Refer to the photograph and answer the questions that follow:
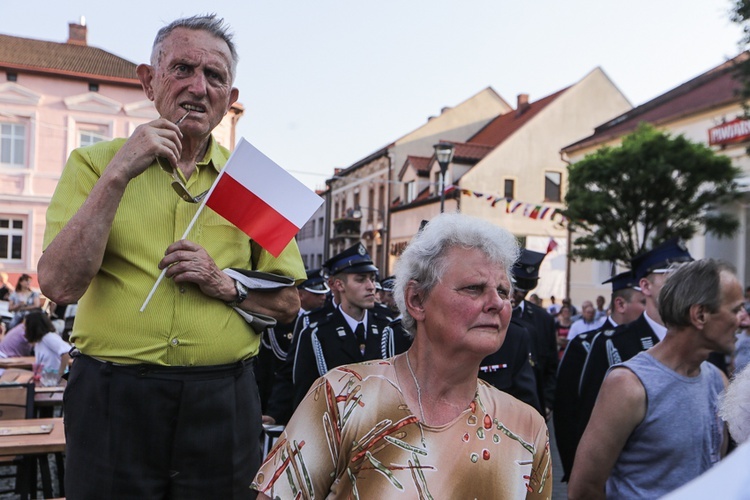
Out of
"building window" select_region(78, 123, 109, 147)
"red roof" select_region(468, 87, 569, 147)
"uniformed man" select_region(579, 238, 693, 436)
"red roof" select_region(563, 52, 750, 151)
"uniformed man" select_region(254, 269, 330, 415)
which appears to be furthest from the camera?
"red roof" select_region(468, 87, 569, 147)

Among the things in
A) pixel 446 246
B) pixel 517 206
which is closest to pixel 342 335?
pixel 446 246

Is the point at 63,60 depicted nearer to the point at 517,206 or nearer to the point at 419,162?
the point at 419,162

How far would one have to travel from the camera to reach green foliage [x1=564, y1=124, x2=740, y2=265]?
60.6 feet

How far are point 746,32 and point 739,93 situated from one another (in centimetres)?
179

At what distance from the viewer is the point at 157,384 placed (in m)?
2.21

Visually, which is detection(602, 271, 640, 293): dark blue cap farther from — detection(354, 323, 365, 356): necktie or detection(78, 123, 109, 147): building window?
detection(78, 123, 109, 147): building window

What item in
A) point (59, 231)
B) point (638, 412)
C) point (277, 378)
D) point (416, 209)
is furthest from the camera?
point (416, 209)

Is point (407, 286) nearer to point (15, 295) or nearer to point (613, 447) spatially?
point (613, 447)

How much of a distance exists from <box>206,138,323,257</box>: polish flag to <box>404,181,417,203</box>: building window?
35.0 meters

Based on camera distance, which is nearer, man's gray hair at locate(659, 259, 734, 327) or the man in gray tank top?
the man in gray tank top

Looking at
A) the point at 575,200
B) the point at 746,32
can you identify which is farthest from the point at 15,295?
the point at 746,32

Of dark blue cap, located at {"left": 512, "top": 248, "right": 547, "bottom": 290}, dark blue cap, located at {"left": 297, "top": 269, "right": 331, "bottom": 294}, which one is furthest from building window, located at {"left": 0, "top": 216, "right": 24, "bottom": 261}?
dark blue cap, located at {"left": 512, "top": 248, "right": 547, "bottom": 290}

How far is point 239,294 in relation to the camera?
2.37 meters

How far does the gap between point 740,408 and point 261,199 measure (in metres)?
1.60
